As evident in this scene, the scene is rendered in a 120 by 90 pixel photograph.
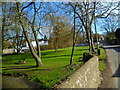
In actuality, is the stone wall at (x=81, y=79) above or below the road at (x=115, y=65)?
above

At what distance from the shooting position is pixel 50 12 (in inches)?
479

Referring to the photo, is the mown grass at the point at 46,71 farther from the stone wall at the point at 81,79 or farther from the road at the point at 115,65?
the road at the point at 115,65

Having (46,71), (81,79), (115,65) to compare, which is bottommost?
(46,71)

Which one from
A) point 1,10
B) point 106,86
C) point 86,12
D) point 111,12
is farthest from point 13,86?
point 111,12

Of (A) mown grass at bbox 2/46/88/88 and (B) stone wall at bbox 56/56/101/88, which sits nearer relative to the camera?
(B) stone wall at bbox 56/56/101/88

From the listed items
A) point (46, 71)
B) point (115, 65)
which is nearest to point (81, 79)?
point (115, 65)

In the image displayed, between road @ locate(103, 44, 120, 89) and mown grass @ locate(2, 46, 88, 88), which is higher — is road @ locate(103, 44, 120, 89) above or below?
above

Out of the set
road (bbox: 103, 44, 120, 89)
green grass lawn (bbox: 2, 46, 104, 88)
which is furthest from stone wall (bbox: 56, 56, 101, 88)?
road (bbox: 103, 44, 120, 89)

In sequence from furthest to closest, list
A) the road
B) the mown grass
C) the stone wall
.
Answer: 1. the mown grass
2. the road
3. the stone wall

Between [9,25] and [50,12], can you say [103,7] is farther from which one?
[9,25]

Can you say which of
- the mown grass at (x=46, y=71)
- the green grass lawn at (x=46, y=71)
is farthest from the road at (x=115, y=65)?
the mown grass at (x=46, y=71)

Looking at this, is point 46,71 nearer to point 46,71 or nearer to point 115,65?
point 46,71

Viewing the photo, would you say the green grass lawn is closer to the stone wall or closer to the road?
the stone wall

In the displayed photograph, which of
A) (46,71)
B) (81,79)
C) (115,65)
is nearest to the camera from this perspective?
(81,79)
